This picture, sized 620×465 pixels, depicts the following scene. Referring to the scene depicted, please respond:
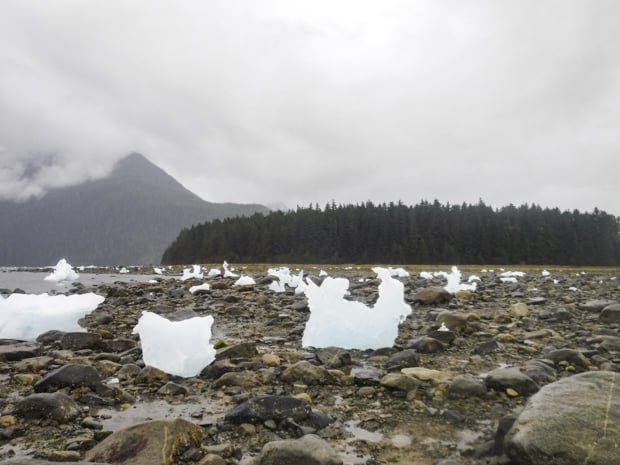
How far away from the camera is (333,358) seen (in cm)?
532

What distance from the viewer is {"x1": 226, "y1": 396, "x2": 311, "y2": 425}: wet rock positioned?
3.46 meters

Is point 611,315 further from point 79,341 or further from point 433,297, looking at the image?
point 79,341

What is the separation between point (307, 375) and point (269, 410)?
3.83 ft

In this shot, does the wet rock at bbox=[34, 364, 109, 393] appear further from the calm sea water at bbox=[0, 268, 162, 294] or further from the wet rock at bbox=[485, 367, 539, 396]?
the calm sea water at bbox=[0, 268, 162, 294]

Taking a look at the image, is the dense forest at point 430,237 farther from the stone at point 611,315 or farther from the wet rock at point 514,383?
the wet rock at point 514,383

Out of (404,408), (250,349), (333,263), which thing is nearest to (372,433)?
(404,408)

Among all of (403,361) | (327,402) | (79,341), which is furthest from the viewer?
(79,341)

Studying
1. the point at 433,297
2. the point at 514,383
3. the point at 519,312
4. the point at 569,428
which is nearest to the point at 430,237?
the point at 433,297

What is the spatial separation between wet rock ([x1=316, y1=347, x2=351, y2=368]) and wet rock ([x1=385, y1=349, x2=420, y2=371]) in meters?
0.51

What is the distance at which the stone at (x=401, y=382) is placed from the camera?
14.1 ft

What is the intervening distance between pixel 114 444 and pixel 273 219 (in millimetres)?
76858

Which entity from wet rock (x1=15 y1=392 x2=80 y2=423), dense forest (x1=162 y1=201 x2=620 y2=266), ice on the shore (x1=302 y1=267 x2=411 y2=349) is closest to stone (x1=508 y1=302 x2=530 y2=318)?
ice on the shore (x1=302 y1=267 x2=411 y2=349)

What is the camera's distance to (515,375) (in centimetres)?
425

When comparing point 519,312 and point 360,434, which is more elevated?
point 519,312
